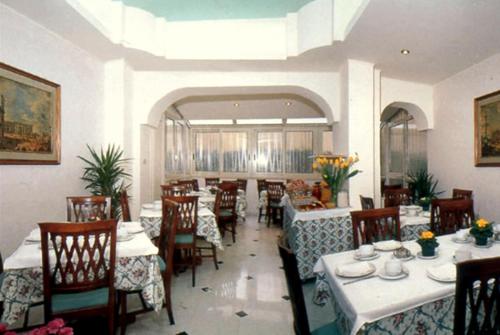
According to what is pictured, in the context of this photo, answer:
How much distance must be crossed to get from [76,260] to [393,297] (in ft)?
5.99

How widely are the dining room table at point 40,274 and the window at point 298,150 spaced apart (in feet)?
23.6

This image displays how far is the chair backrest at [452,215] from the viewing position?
2.76 meters

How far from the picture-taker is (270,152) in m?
9.30

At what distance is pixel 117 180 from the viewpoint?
4645 mm

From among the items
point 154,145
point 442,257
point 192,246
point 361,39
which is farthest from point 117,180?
point 442,257

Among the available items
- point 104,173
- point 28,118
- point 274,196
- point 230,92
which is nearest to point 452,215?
point 230,92

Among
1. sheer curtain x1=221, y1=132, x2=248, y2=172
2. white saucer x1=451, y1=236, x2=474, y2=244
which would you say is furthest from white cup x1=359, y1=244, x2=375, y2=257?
sheer curtain x1=221, y1=132, x2=248, y2=172

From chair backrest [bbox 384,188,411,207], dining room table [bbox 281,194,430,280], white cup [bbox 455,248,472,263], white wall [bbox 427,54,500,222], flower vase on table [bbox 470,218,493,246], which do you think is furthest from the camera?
chair backrest [bbox 384,188,411,207]

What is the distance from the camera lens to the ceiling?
3.93 m

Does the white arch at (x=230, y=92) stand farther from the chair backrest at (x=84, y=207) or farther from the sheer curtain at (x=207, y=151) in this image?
the sheer curtain at (x=207, y=151)

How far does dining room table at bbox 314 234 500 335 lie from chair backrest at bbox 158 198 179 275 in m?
1.29

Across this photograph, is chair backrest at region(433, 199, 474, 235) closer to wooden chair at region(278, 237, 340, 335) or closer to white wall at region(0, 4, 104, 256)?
wooden chair at region(278, 237, 340, 335)

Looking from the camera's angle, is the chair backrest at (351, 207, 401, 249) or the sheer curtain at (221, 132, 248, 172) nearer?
the chair backrest at (351, 207, 401, 249)

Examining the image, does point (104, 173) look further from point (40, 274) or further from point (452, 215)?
point (452, 215)
